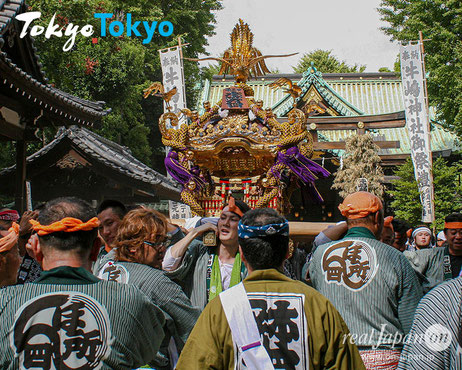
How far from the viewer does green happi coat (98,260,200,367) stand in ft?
8.66

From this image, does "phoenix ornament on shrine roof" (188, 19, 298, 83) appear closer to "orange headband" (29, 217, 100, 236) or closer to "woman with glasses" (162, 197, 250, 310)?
"woman with glasses" (162, 197, 250, 310)

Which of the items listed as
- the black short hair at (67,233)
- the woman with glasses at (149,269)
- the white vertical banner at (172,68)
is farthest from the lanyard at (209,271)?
the white vertical banner at (172,68)

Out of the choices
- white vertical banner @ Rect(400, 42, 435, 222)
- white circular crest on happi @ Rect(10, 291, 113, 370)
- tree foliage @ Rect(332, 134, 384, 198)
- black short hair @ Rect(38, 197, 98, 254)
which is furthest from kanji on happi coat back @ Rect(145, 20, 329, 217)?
white vertical banner @ Rect(400, 42, 435, 222)

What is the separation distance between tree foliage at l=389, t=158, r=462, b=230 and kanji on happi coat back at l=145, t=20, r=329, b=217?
7.47 meters

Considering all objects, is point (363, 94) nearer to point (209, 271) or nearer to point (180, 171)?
point (180, 171)

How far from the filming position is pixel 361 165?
12750mm

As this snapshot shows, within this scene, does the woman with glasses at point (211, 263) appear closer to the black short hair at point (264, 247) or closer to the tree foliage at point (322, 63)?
the black short hair at point (264, 247)

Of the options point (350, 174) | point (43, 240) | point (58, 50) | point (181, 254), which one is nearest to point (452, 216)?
point (181, 254)

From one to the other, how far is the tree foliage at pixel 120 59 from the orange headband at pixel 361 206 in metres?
9.79

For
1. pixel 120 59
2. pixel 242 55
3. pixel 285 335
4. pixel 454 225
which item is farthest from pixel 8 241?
pixel 120 59

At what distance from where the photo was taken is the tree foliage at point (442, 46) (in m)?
12.4

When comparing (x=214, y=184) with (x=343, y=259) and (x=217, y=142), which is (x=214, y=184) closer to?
(x=217, y=142)

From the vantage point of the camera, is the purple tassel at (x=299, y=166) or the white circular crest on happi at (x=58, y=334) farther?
the purple tassel at (x=299, y=166)

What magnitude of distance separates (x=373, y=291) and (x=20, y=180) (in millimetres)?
7726
